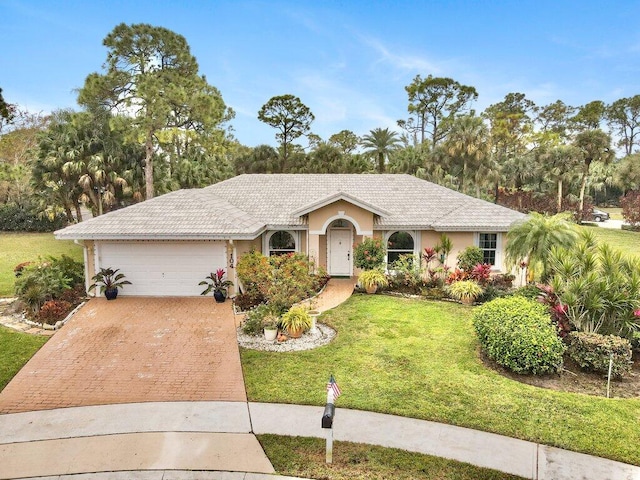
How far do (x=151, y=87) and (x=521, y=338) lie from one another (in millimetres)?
28775

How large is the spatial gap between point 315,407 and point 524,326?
17.9 ft

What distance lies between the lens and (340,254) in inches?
787

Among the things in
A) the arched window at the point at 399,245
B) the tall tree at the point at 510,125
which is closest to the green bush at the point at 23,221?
the arched window at the point at 399,245

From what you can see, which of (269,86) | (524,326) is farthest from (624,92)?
(524,326)

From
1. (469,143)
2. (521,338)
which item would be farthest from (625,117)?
(521,338)

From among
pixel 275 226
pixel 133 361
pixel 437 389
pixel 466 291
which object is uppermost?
pixel 275 226

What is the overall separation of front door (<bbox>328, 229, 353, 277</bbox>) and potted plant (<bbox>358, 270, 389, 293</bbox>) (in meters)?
2.46

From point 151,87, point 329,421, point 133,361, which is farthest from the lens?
point 151,87

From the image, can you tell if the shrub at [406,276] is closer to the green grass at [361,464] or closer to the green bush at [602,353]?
the green bush at [602,353]

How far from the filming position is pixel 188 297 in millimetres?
16562

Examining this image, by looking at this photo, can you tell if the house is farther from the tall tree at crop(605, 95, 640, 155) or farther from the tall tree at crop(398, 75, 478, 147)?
the tall tree at crop(605, 95, 640, 155)

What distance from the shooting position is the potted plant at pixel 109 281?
16016mm

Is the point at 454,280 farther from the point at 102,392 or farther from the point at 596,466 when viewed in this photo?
the point at 102,392

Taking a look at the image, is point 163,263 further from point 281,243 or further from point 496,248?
point 496,248
